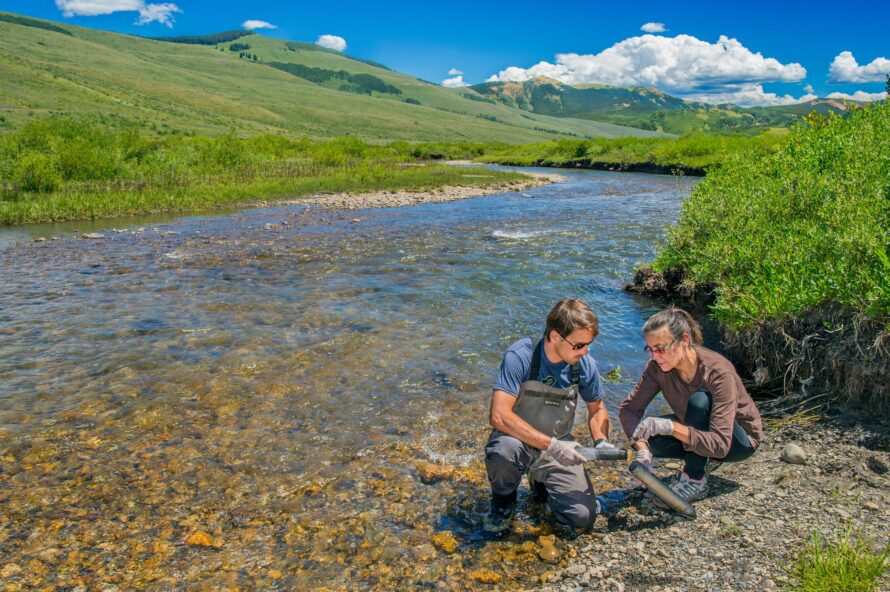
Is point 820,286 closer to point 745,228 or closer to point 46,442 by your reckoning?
point 745,228

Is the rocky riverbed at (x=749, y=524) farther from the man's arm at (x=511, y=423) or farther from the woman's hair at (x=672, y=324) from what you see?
the woman's hair at (x=672, y=324)

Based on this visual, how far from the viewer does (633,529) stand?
5.63 meters

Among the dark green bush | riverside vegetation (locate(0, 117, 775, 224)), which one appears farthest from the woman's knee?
the dark green bush

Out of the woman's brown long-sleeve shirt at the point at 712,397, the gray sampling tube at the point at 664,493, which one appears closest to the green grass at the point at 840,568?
the gray sampling tube at the point at 664,493

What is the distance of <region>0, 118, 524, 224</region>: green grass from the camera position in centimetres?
3048

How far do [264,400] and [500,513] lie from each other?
4.66m

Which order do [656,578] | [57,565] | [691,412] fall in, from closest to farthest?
[656,578]
[57,565]
[691,412]

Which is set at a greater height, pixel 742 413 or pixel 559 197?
pixel 559 197

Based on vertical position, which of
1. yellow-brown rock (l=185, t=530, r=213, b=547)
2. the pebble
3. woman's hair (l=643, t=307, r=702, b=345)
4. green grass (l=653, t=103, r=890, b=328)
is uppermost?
green grass (l=653, t=103, r=890, b=328)

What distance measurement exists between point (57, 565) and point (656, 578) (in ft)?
17.8

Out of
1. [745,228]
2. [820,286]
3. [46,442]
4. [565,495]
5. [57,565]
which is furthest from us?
[745,228]

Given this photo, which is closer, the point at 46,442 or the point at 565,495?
the point at 565,495

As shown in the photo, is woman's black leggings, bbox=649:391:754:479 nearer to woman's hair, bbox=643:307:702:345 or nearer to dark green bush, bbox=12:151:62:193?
woman's hair, bbox=643:307:702:345

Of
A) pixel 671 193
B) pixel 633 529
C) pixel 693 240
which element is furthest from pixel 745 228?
pixel 671 193
